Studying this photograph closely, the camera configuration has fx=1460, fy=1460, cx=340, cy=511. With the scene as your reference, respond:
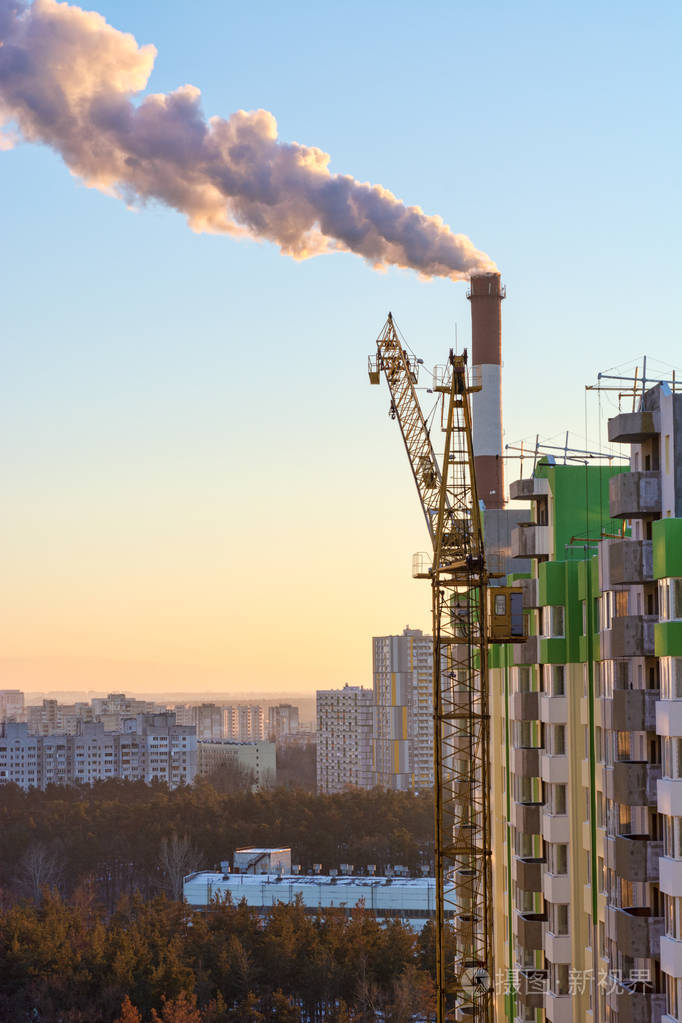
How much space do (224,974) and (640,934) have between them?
170 ft

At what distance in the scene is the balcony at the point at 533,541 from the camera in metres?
47.0

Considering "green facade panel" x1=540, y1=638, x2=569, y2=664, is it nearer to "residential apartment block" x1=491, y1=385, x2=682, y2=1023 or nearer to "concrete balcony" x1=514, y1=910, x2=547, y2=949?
"residential apartment block" x1=491, y1=385, x2=682, y2=1023

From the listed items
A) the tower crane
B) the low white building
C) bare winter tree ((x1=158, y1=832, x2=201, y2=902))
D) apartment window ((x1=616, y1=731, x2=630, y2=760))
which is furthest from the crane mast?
bare winter tree ((x1=158, y1=832, x2=201, y2=902))

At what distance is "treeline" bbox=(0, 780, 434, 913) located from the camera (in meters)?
132

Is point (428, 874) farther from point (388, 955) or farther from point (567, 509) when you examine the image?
point (567, 509)

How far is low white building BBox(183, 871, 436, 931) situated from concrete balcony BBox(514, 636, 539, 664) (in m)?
64.0

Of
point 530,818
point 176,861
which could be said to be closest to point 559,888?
point 530,818

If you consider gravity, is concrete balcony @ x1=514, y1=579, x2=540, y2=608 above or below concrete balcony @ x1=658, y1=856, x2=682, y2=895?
above

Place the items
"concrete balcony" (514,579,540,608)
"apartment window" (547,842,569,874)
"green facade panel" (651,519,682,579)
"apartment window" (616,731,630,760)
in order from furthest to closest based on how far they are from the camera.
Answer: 1. "concrete balcony" (514,579,540,608)
2. "apartment window" (547,842,569,874)
3. "apartment window" (616,731,630,760)
4. "green facade panel" (651,519,682,579)

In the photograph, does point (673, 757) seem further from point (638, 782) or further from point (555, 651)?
point (555, 651)

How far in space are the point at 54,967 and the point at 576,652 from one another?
4924cm

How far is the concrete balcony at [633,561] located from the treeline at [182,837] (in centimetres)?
10233

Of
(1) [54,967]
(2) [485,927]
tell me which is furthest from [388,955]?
(2) [485,927]

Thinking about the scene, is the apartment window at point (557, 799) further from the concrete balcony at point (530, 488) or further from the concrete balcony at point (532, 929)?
the concrete balcony at point (530, 488)
